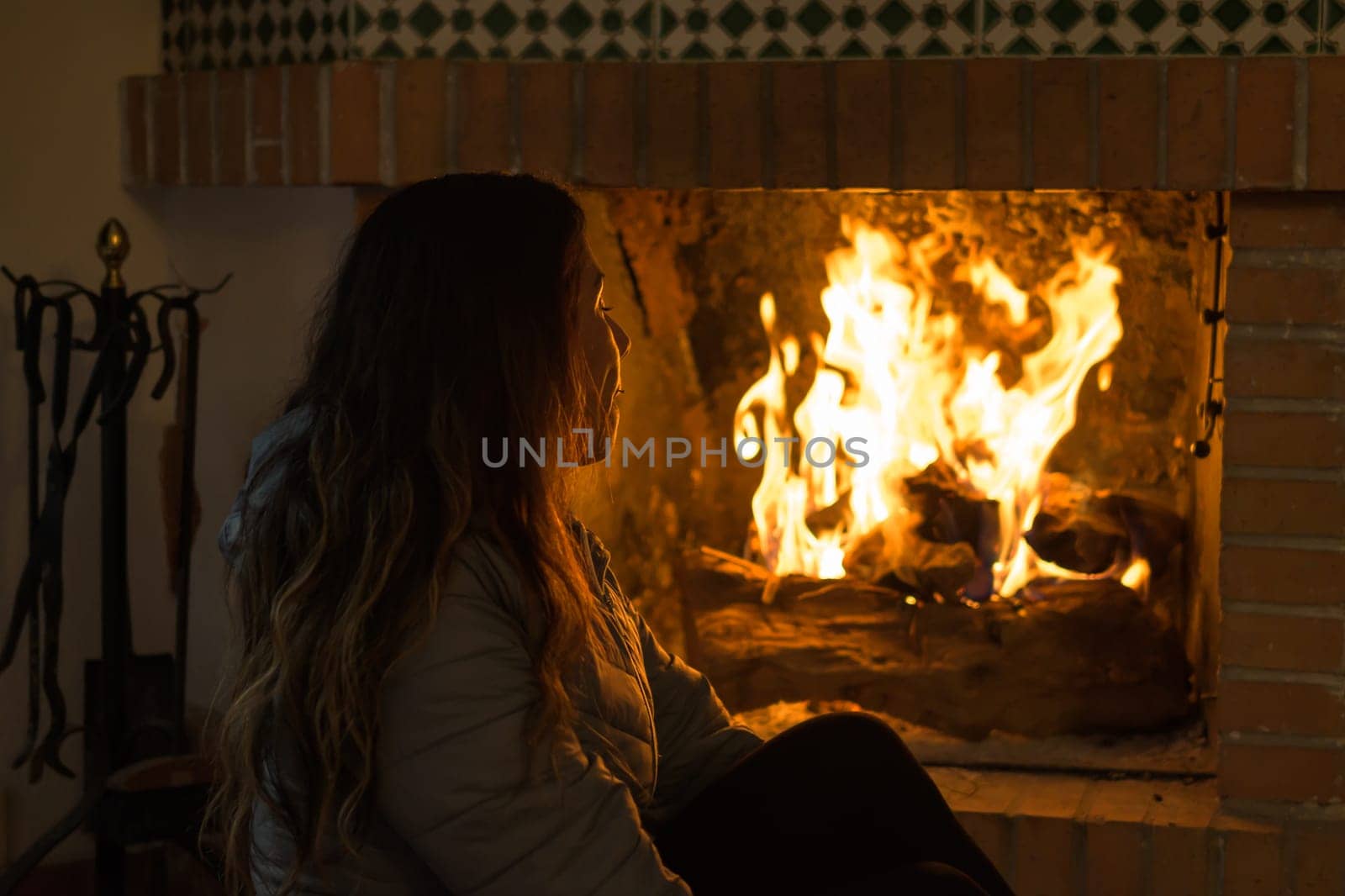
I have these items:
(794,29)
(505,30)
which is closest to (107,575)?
(505,30)

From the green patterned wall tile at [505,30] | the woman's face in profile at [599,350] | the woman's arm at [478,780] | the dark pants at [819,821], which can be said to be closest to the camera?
the woman's arm at [478,780]

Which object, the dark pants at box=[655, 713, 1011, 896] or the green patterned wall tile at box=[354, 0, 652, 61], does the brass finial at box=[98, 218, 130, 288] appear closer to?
the green patterned wall tile at box=[354, 0, 652, 61]

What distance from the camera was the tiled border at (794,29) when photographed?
179 centimetres

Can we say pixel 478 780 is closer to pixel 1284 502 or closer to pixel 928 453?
pixel 1284 502

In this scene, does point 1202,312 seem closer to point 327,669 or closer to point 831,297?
point 831,297

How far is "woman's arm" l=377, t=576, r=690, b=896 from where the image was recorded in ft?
3.29

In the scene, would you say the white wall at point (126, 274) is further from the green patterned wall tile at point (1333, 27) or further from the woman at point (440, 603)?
the green patterned wall tile at point (1333, 27)

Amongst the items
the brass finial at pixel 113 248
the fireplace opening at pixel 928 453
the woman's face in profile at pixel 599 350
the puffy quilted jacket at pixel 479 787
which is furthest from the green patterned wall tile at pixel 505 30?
Result: the puffy quilted jacket at pixel 479 787

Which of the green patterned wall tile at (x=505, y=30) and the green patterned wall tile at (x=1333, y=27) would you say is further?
the green patterned wall tile at (x=505, y=30)

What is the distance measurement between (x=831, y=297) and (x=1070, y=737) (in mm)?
731

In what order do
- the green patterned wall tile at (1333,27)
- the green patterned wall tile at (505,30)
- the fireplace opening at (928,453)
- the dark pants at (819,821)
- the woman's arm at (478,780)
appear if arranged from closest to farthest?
the woman's arm at (478,780) → the dark pants at (819,821) → the green patterned wall tile at (1333,27) → the green patterned wall tile at (505,30) → the fireplace opening at (928,453)

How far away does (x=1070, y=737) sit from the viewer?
6.95 feet

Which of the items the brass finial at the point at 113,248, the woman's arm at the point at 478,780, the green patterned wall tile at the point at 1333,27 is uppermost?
the green patterned wall tile at the point at 1333,27

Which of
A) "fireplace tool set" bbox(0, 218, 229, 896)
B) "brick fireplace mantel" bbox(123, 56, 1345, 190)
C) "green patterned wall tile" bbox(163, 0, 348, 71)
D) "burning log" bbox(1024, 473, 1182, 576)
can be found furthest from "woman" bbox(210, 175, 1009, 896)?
"burning log" bbox(1024, 473, 1182, 576)
